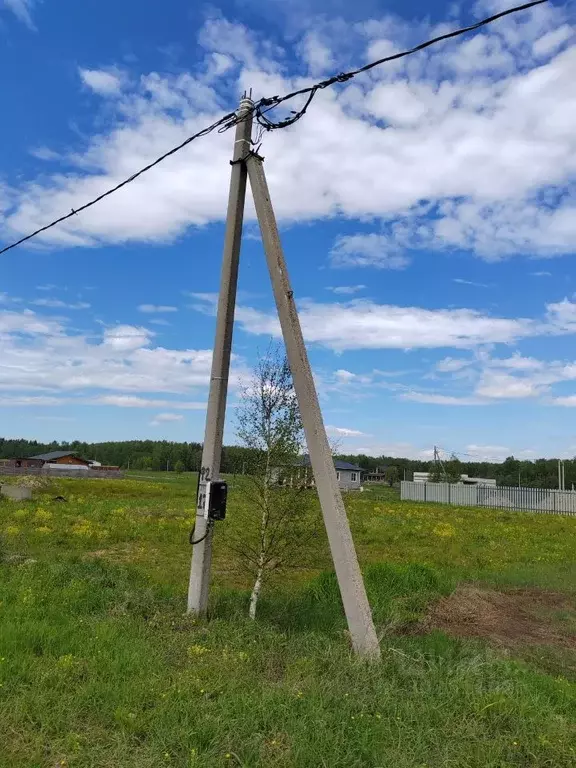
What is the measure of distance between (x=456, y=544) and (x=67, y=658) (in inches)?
677

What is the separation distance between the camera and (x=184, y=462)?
111m

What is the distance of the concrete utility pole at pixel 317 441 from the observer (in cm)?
543

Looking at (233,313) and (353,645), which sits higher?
(233,313)

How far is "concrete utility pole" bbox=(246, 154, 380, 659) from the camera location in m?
5.43

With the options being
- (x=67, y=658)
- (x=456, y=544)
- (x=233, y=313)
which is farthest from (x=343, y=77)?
(x=456, y=544)

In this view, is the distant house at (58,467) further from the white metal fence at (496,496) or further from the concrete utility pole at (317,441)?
the concrete utility pole at (317,441)

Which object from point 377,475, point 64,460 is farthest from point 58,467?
point 377,475

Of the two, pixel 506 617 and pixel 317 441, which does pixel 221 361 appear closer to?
pixel 317 441

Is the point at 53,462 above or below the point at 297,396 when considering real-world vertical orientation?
below

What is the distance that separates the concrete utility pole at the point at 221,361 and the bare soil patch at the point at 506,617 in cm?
327

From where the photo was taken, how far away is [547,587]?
1219 centimetres

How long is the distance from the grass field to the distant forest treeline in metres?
78.2

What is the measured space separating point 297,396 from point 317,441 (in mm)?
493

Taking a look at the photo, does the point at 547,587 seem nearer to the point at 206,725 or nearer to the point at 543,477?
the point at 206,725
